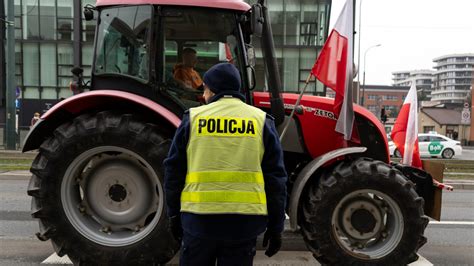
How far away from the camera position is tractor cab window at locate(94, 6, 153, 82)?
388 centimetres

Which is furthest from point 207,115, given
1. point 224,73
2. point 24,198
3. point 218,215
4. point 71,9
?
point 71,9

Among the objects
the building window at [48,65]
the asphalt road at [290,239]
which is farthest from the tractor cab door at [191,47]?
the building window at [48,65]

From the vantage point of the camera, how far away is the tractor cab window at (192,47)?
3.86 m

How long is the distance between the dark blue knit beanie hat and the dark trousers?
2.81 feet

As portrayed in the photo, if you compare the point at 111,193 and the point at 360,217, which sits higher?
the point at 111,193

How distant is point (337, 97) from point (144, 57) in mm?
1936

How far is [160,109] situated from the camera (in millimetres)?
3742

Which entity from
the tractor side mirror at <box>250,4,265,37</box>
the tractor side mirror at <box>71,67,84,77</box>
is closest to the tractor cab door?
the tractor side mirror at <box>250,4,265,37</box>

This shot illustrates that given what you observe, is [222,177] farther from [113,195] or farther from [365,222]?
[365,222]

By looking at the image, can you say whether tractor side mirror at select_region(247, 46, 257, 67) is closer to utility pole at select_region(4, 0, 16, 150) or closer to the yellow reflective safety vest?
the yellow reflective safety vest

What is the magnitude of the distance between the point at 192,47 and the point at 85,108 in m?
1.20

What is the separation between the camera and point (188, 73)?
400 cm

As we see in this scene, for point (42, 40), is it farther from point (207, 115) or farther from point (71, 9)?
point (207, 115)

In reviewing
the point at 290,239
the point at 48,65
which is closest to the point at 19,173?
the point at 290,239
